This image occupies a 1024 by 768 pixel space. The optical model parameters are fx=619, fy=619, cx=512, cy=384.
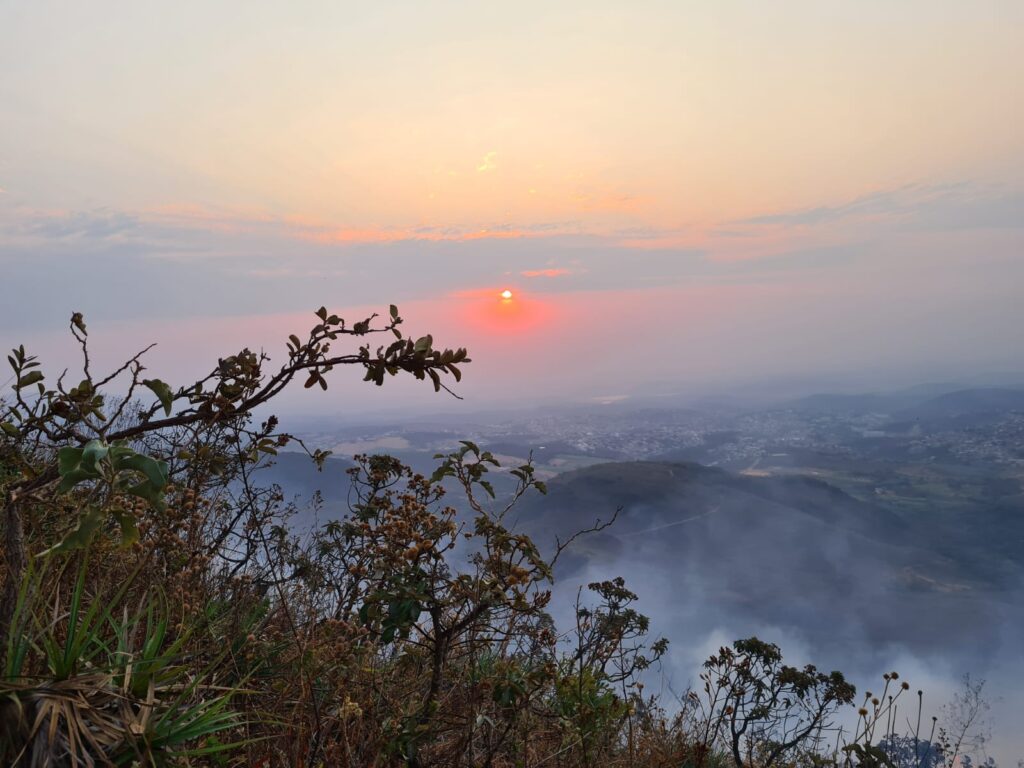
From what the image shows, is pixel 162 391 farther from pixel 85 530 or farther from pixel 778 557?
pixel 778 557

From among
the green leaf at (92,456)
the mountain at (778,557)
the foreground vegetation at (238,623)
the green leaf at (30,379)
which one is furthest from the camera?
the mountain at (778,557)

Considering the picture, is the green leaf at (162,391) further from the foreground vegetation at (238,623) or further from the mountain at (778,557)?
the mountain at (778,557)

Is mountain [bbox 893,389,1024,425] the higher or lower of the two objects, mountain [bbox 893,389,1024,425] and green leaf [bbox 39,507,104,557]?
the lower

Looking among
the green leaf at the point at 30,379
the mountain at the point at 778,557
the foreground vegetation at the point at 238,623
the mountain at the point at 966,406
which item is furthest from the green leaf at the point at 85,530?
the mountain at the point at 966,406

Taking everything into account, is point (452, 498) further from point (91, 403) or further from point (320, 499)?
point (91, 403)

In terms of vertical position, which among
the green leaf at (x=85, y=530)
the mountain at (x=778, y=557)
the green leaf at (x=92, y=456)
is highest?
the green leaf at (x=92, y=456)

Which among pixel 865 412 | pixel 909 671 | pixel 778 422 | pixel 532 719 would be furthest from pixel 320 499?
pixel 865 412

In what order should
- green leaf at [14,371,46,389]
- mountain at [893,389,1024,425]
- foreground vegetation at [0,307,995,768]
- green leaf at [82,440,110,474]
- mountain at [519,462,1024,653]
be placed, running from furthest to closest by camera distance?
1. mountain at [893,389,1024,425]
2. mountain at [519,462,1024,653]
3. green leaf at [14,371,46,389]
4. foreground vegetation at [0,307,995,768]
5. green leaf at [82,440,110,474]

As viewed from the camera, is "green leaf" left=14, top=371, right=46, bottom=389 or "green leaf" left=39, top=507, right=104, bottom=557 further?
"green leaf" left=14, top=371, right=46, bottom=389

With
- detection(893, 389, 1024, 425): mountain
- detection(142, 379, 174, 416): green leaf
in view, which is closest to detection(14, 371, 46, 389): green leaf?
detection(142, 379, 174, 416): green leaf

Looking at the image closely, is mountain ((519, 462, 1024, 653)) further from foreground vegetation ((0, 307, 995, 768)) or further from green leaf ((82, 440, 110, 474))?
green leaf ((82, 440, 110, 474))

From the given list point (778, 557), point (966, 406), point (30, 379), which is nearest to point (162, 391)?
point (30, 379)

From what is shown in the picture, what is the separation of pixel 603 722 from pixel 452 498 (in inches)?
1685

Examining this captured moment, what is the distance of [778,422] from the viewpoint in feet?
367
